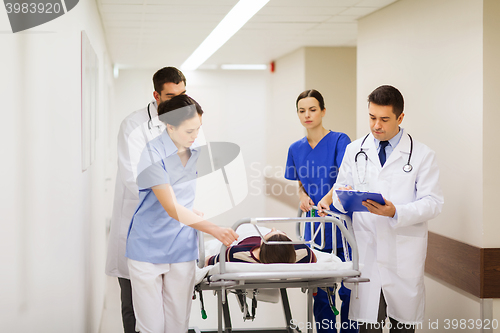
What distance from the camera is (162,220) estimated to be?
203 centimetres

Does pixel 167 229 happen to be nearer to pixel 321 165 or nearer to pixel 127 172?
pixel 127 172

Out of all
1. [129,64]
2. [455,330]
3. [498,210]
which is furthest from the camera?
[129,64]

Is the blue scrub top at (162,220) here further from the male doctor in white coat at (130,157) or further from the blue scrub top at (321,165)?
the blue scrub top at (321,165)

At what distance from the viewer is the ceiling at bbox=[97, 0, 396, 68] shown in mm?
3629

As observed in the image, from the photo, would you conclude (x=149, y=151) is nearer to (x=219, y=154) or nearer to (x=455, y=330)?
(x=455, y=330)

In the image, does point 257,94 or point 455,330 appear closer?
point 455,330

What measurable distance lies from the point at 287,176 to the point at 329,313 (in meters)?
0.91

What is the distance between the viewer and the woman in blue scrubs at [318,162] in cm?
285

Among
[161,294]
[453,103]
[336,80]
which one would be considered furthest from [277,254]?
[336,80]

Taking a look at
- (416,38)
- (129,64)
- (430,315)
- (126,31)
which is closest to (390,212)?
(430,315)

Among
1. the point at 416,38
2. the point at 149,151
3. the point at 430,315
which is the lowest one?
the point at 430,315

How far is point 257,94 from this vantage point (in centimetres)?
740

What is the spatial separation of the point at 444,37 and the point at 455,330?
1755mm

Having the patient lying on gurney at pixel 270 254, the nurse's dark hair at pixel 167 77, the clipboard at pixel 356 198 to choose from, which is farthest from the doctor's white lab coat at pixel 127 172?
the clipboard at pixel 356 198
